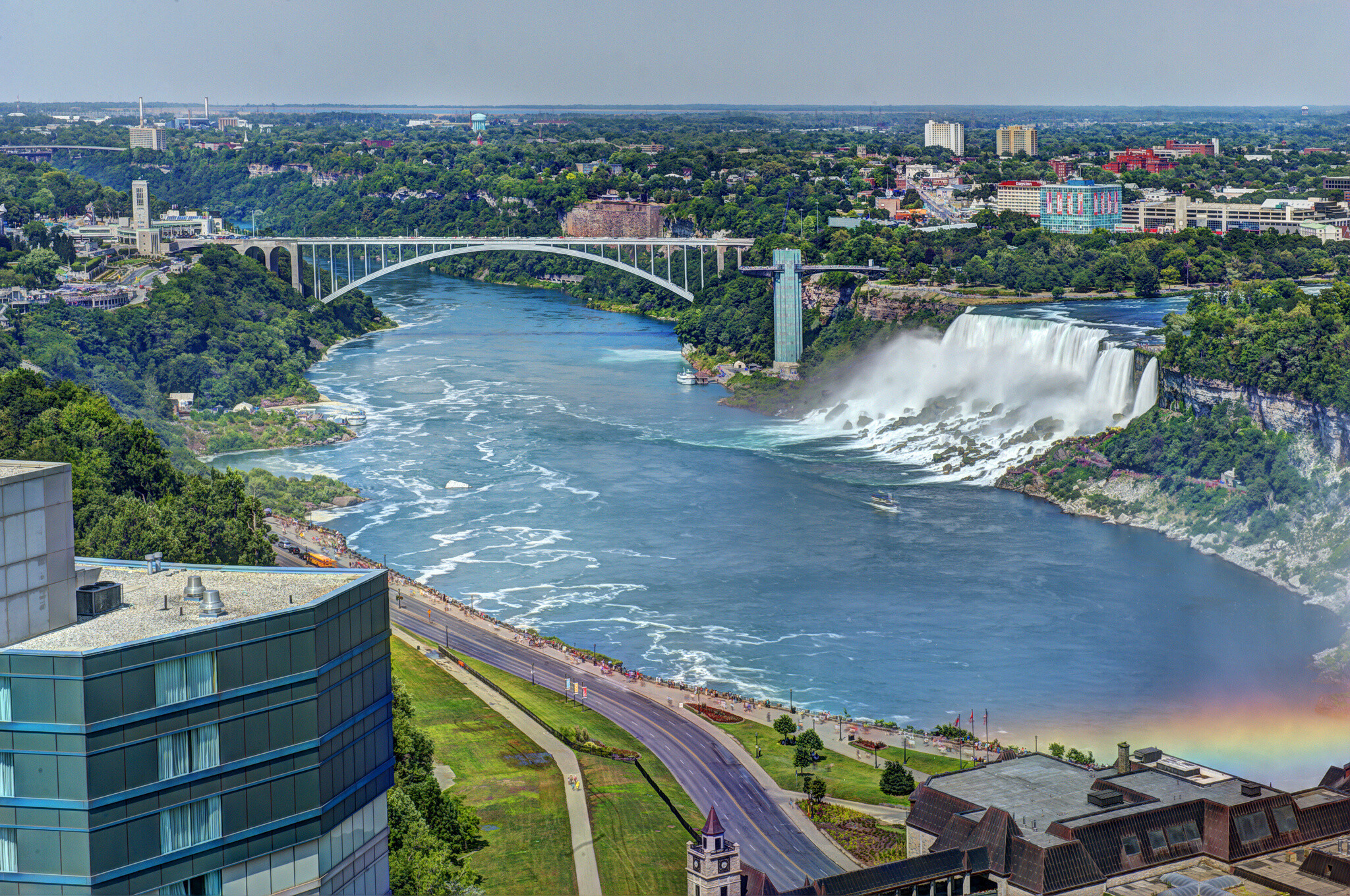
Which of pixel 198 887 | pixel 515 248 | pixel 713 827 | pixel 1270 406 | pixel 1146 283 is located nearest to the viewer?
pixel 198 887

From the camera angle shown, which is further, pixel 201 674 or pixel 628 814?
pixel 628 814

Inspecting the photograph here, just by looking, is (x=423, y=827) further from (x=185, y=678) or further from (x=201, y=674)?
(x=185, y=678)

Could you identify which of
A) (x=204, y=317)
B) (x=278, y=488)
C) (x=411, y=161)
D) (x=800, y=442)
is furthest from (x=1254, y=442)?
(x=411, y=161)

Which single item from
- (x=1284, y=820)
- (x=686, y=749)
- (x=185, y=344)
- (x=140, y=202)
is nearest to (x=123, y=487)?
(x=686, y=749)

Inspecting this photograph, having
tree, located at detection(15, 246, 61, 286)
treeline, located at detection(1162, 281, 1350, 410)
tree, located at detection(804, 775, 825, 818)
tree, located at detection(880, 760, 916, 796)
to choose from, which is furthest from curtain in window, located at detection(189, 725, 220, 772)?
tree, located at detection(15, 246, 61, 286)

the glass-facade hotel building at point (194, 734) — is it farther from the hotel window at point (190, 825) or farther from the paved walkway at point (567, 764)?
the paved walkway at point (567, 764)

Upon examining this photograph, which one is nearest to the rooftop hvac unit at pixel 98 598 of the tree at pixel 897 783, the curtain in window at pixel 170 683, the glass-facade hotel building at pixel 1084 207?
the curtain in window at pixel 170 683
